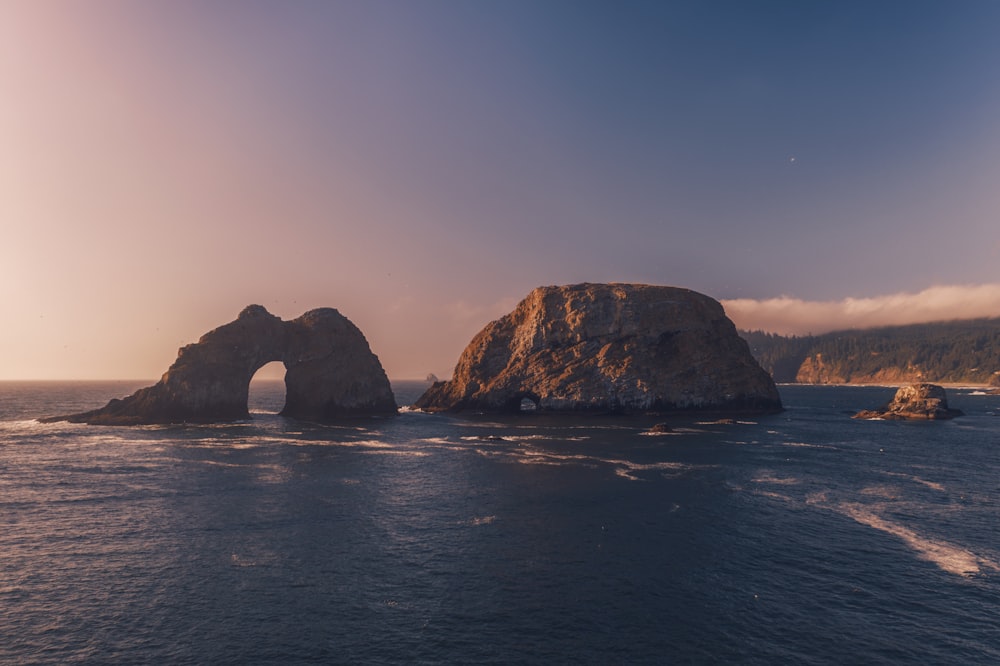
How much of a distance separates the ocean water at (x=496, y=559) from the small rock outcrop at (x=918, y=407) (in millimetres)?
64632

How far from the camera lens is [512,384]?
454ft

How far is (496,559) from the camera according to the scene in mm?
35125

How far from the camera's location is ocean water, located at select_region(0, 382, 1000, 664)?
24.9 m

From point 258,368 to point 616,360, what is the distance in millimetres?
86641

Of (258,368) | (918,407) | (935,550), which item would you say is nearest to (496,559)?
(935,550)

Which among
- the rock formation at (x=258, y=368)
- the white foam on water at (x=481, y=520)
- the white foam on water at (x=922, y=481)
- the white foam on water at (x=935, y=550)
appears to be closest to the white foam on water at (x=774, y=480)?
the white foam on water at (x=935, y=550)

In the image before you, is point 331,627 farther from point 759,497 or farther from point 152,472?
point 152,472

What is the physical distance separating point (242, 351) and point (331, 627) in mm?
103671

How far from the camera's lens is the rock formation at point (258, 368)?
10944 centimetres

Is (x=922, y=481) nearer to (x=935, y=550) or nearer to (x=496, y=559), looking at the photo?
(x=935, y=550)

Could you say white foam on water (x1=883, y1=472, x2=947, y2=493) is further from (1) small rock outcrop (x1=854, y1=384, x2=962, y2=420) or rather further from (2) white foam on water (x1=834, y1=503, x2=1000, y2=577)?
(1) small rock outcrop (x1=854, y1=384, x2=962, y2=420)

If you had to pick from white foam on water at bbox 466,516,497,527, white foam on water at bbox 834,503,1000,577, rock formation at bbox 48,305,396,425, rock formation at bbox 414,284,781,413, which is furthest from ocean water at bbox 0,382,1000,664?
rock formation at bbox 414,284,781,413

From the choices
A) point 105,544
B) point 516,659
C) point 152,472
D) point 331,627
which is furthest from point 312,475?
point 516,659

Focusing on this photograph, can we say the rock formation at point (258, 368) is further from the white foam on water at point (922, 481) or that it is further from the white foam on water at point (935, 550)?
the white foam on water at point (935, 550)
